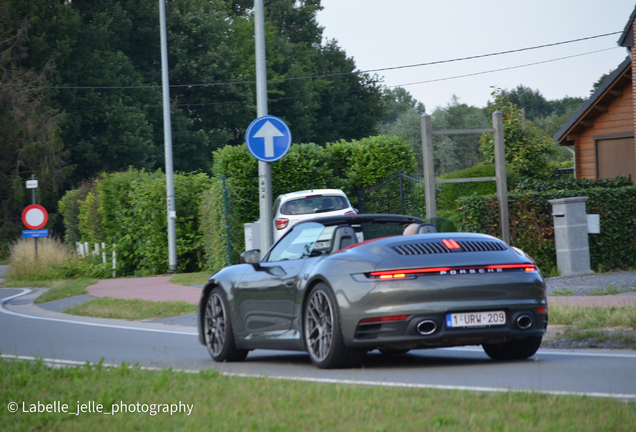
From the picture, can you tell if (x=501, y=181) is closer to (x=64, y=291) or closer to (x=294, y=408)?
(x=64, y=291)

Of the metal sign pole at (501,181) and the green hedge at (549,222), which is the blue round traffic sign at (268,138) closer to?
the green hedge at (549,222)

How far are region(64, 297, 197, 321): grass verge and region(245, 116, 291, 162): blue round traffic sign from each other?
3.80 m

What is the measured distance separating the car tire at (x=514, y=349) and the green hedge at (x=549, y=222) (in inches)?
340

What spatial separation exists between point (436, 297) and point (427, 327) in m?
0.25

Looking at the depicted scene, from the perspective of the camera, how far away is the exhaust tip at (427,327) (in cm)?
711

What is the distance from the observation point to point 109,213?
2981cm

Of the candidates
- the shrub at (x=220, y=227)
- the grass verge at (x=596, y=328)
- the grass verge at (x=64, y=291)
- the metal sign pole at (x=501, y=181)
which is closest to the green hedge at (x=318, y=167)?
the shrub at (x=220, y=227)

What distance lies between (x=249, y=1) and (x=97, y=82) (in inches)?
904

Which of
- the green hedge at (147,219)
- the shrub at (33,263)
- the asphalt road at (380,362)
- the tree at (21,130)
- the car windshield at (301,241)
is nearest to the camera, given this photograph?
the asphalt road at (380,362)

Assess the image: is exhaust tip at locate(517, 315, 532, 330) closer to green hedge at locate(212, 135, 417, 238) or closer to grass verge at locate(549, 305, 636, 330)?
grass verge at locate(549, 305, 636, 330)

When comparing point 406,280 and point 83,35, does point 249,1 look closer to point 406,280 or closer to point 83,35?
point 83,35

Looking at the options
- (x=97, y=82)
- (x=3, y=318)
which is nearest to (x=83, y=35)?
(x=97, y=82)

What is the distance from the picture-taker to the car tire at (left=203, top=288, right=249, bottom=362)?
9062mm

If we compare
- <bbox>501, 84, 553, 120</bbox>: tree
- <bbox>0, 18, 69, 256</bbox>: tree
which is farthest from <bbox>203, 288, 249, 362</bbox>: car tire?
<bbox>501, 84, 553, 120</bbox>: tree
